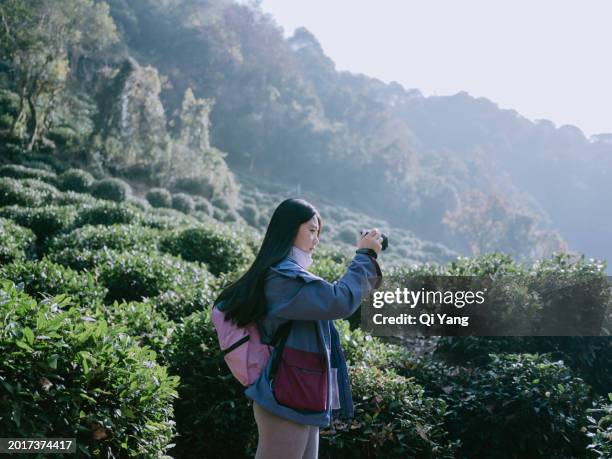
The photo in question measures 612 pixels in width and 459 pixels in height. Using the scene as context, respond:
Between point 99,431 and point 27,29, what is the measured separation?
21.4m

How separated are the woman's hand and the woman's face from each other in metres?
0.23

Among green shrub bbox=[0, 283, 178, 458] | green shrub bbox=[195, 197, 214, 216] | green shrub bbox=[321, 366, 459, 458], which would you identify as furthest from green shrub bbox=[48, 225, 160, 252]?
green shrub bbox=[195, 197, 214, 216]

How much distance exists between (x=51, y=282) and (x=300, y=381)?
3404 millimetres

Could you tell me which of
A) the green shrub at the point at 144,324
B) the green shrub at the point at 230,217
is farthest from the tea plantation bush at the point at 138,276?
the green shrub at the point at 230,217

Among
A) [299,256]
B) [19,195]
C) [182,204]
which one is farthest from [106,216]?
[182,204]

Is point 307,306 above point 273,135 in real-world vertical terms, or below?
below

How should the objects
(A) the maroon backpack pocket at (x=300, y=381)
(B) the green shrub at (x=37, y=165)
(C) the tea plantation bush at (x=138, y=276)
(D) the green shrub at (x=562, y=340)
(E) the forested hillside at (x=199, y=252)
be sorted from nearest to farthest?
(A) the maroon backpack pocket at (x=300, y=381)
(E) the forested hillside at (x=199, y=252)
(D) the green shrub at (x=562, y=340)
(C) the tea plantation bush at (x=138, y=276)
(B) the green shrub at (x=37, y=165)

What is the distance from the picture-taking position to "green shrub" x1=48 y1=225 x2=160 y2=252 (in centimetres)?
699

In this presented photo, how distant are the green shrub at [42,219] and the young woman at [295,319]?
27.0 ft

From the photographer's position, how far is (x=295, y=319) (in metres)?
2.11

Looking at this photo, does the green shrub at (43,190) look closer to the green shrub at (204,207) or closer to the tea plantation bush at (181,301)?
the tea plantation bush at (181,301)

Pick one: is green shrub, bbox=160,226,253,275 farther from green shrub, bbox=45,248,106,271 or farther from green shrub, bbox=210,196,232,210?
green shrub, bbox=210,196,232,210

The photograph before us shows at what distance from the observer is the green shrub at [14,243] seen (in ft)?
21.8

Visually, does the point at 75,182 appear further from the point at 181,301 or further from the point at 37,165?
the point at 181,301
